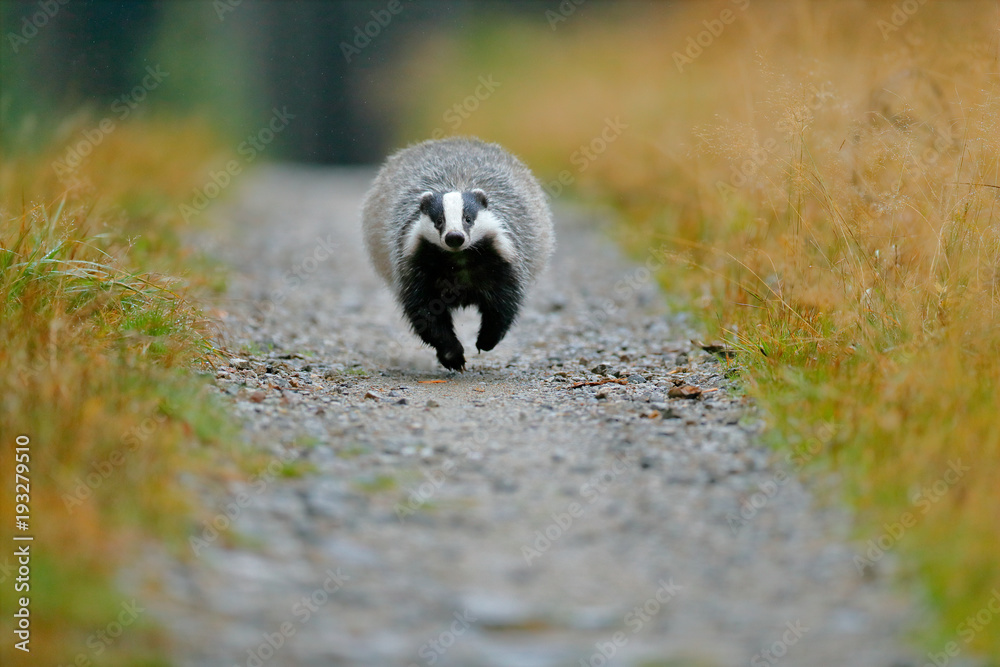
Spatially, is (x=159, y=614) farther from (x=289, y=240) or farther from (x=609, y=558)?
(x=289, y=240)

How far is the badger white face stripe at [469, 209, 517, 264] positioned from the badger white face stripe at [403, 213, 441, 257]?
0.19m

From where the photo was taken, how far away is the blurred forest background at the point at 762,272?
293cm

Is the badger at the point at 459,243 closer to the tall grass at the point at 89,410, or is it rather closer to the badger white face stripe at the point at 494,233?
the badger white face stripe at the point at 494,233

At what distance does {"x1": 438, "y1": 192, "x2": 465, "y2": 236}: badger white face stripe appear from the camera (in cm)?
495

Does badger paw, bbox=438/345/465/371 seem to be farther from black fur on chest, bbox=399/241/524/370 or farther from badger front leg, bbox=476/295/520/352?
badger front leg, bbox=476/295/520/352

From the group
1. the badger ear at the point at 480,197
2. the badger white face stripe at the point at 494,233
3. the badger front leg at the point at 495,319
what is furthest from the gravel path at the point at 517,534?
the badger ear at the point at 480,197

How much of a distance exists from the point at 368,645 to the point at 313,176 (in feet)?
49.4

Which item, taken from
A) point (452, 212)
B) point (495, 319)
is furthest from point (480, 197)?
point (495, 319)

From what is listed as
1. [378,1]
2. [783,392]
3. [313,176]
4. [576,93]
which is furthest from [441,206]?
[378,1]

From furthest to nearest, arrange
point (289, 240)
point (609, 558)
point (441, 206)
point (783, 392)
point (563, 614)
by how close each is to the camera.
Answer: point (289, 240) → point (441, 206) → point (783, 392) → point (609, 558) → point (563, 614)

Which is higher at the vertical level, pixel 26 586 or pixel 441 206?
pixel 441 206

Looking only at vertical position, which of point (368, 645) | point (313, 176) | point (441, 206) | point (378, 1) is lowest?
point (368, 645)

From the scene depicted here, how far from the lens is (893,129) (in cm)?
447

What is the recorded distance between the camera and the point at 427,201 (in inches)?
204
